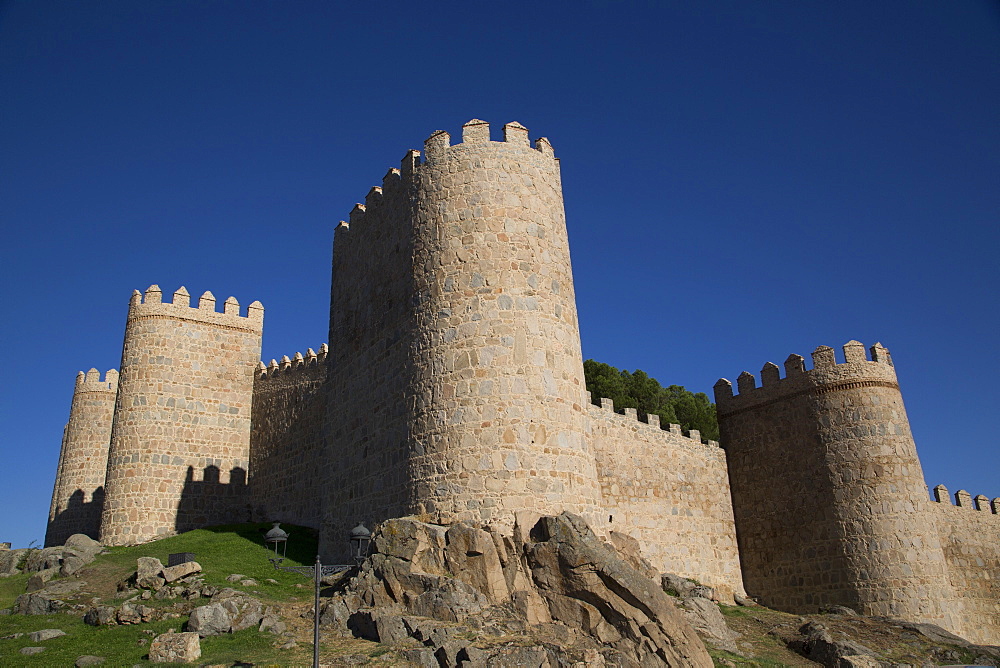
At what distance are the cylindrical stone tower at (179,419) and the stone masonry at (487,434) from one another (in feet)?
0.23

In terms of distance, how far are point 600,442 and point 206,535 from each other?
10888mm

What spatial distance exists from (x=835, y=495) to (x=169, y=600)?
17874mm

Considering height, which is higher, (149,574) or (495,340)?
(495,340)

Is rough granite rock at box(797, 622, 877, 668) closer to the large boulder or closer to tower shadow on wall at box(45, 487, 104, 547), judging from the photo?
the large boulder

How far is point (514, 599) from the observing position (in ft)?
41.1

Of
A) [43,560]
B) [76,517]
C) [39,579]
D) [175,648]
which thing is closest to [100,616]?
[175,648]

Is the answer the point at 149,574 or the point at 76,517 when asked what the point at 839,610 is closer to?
the point at 149,574

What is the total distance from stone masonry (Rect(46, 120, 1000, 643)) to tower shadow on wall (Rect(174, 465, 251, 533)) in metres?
0.06

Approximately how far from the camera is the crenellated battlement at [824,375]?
23.7 metres

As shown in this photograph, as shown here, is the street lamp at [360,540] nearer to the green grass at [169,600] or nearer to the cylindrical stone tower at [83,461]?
the green grass at [169,600]

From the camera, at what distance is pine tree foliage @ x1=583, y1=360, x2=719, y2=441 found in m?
35.5

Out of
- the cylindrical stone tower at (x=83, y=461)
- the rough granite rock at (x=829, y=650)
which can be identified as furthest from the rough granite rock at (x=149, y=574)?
the cylindrical stone tower at (x=83, y=461)

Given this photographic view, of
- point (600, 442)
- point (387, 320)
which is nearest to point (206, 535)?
point (387, 320)

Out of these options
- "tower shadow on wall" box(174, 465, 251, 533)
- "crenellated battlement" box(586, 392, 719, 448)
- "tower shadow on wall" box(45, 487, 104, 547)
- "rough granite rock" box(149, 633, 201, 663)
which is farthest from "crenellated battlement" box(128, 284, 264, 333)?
"rough granite rock" box(149, 633, 201, 663)
